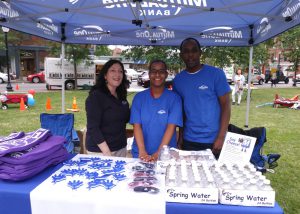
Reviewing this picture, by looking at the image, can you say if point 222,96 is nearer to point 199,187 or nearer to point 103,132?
point 103,132

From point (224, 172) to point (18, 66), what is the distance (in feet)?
111

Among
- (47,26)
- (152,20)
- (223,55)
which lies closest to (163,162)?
(152,20)

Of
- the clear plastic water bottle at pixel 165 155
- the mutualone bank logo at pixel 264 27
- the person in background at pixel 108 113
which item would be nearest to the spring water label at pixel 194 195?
the clear plastic water bottle at pixel 165 155

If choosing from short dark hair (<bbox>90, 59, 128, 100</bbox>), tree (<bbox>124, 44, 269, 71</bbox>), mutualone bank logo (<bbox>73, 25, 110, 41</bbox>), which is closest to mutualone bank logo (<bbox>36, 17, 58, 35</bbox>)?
mutualone bank logo (<bbox>73, 25, 110, 41</bbox>)

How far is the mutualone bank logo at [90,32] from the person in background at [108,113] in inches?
86.4

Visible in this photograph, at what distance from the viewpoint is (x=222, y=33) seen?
185 inches

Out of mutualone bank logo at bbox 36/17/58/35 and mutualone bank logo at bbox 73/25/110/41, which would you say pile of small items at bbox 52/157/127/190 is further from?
mutualone bank logo at bbox 73/25/110/41

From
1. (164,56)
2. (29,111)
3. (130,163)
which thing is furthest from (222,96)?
(29,111)

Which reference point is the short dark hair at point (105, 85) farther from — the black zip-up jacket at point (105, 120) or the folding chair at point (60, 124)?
the folding chair at point (60, 124)

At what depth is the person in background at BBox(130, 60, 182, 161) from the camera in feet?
7.94

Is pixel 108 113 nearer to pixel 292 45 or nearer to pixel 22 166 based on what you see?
pixel 22 166

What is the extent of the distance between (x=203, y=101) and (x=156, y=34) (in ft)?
8.12

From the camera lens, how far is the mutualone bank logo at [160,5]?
130 inches

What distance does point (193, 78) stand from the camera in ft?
9.14
